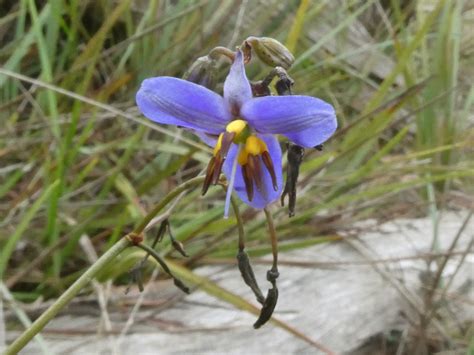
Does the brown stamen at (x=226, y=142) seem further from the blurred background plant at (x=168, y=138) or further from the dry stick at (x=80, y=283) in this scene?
the blurred background plant at (x=168, y=138)

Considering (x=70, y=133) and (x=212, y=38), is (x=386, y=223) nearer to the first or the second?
(x=212, y=38)

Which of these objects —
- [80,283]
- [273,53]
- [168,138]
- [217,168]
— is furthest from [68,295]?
[168,138]

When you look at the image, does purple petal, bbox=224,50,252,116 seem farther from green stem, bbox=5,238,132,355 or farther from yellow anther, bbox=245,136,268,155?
green stem, bbox=5,238,132,355

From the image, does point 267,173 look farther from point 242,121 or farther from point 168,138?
point 168,138

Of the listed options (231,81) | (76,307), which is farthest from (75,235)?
(231,81)

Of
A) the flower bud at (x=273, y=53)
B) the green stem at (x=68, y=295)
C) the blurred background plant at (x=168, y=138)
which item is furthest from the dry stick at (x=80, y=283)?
the blurred background plant at (x=168, y=138)

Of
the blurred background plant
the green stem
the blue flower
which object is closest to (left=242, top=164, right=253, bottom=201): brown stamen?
the blue flower
